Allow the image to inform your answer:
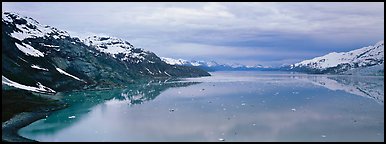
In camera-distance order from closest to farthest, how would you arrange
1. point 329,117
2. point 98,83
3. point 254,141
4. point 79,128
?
point 254,141, point 79,128, point 329,117, point 98,83

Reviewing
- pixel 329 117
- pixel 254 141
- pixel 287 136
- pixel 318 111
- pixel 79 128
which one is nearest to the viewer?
pixel 254 141

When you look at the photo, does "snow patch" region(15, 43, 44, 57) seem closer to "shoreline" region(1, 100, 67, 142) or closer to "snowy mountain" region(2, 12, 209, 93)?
"snowy mountain" region(2, 12, 209, 93)

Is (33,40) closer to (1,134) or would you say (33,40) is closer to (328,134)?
(1,134)

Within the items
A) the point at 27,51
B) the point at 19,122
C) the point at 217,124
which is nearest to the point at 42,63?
the point at 27,51

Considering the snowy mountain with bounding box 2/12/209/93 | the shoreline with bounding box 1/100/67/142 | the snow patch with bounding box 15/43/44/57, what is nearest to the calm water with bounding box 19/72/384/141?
the shoreline with bounding box 1/100/67/142

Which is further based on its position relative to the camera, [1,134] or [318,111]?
[318,111]

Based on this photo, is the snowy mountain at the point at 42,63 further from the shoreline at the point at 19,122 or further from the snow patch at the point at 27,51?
the shoreline at the point at 19,122

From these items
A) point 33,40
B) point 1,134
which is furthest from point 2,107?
point 33,40

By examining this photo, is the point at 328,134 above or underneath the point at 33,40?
underneath

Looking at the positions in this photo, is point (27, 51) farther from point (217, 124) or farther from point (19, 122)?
point (217, 124)
